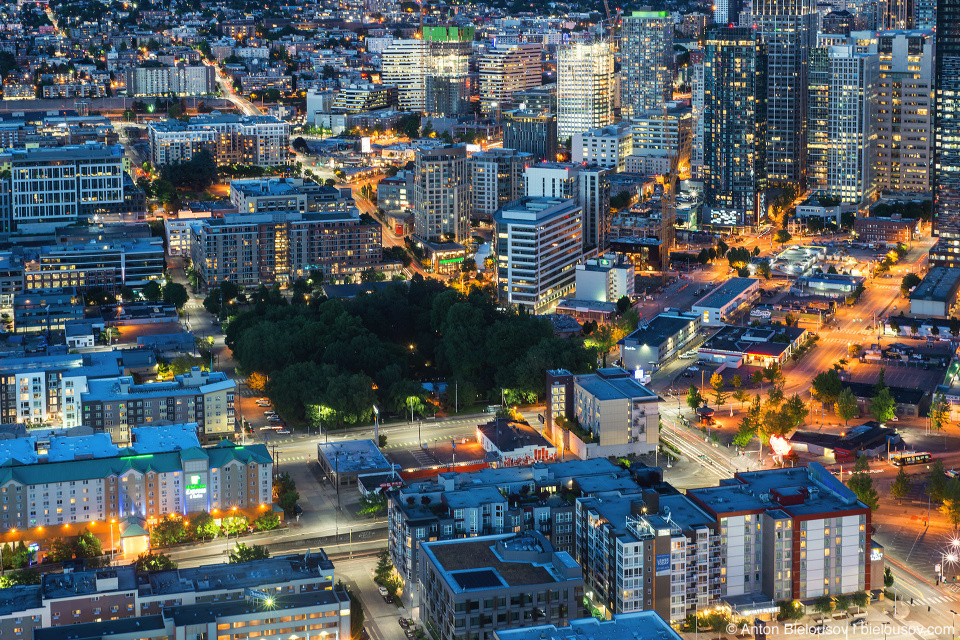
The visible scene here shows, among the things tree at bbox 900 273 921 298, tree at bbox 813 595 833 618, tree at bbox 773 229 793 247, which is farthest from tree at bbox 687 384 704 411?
tree at bbox 773 229 793 247

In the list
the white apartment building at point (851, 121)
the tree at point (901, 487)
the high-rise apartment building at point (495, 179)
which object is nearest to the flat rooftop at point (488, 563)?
the tree at point (901, 487)

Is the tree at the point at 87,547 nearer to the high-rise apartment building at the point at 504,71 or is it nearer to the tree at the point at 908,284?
the tree at the point at 908,284

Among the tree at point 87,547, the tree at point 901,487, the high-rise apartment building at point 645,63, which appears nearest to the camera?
the tree at point 87,547

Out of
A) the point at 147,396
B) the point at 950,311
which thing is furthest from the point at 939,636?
the point at 950,311

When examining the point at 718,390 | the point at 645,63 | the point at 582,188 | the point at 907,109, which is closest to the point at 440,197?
the point at 582,188

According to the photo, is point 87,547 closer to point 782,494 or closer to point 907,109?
point 782,494

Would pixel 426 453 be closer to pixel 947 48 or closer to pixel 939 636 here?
pixel 939 636

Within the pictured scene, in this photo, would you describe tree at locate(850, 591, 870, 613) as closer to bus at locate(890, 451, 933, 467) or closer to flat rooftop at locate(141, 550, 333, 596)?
bus at locate(890, 451, 933, 467)

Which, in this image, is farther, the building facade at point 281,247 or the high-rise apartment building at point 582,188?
the high-rise apartment building at point 582,188
